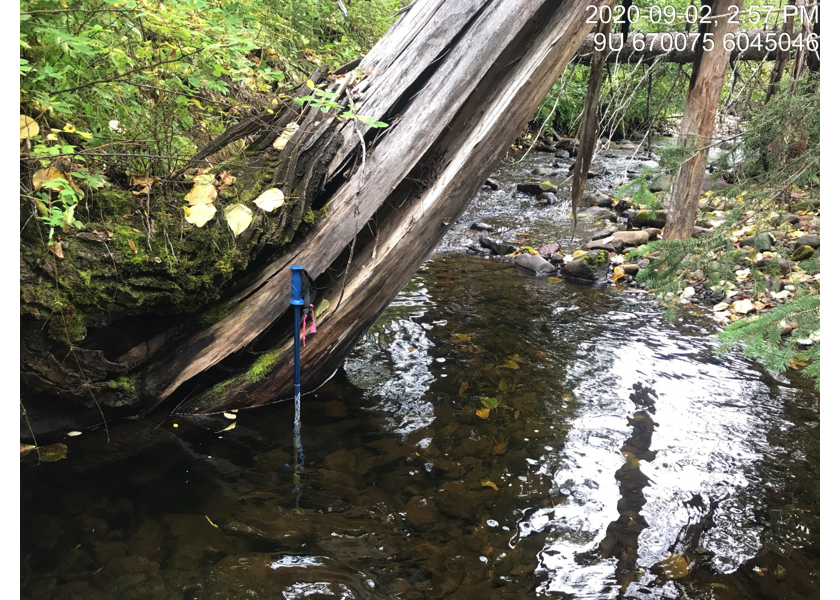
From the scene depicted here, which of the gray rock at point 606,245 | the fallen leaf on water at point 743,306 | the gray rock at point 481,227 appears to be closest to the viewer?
the fallen leaf on water at point 743,306

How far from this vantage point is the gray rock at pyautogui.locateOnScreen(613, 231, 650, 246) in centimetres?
856

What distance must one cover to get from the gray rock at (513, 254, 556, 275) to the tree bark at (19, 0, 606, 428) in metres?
4.11


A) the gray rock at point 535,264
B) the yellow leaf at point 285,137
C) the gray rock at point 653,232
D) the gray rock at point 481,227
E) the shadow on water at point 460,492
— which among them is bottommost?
the shadow on water at point 460,492

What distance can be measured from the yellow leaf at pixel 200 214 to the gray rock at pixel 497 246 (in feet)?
19.6

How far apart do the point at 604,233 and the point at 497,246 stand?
1.94 m

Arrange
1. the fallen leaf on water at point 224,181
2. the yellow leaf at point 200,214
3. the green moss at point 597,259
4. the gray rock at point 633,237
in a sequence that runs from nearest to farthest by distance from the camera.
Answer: the yellow leaf at point 200,214
the fallen leaf on water at point 224,181
the green moss at point 597,259
the gray rock at point 633,237

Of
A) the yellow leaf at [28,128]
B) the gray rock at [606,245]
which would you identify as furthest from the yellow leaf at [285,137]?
the gray rock at [606,245]

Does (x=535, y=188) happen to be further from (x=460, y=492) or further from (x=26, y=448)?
(x=26, y=448)

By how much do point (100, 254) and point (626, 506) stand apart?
3.28 m

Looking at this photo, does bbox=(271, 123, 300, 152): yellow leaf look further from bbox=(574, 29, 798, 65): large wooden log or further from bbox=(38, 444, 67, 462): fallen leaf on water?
bbox=(574, 29, 798, 65): large wooden log

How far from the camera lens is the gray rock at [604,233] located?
357 inches

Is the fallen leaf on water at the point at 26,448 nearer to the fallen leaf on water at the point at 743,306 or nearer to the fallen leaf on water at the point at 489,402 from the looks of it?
the fallen leaf on water at the point at 489,402

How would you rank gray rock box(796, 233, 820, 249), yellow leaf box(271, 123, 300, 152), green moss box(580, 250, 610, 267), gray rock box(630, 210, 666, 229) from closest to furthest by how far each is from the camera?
yellow leaf box(271, 123, 300, 152) → gray rock box(796, 233, 820, 249) → green moss box(580, 250, 610, 267) → gray rock box(630, 210, 666, 229)

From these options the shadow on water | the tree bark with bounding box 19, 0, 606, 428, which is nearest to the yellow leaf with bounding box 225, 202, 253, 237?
the tree bark with bounding box 19, 0, 606, 428
